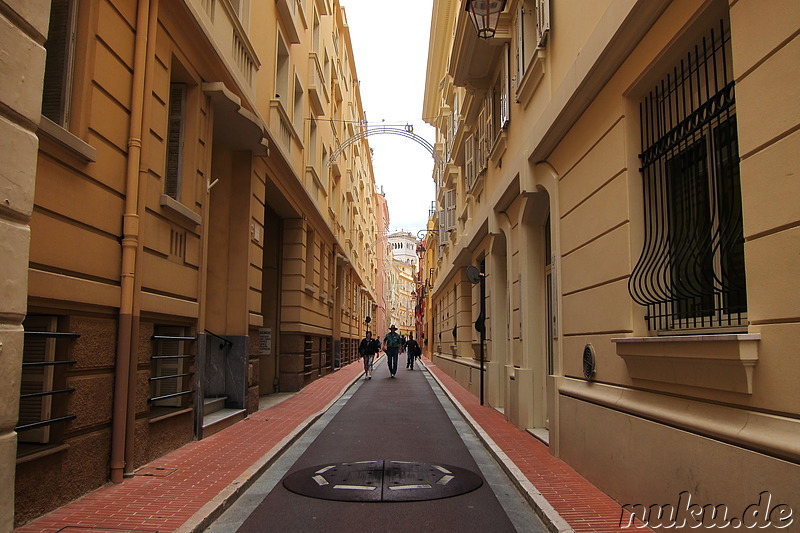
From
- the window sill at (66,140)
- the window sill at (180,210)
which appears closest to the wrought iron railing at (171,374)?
the window sill at (180,210)

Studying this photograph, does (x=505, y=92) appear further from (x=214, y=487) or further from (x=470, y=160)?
(x=214, y=487)

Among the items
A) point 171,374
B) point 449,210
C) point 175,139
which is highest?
point 449,210

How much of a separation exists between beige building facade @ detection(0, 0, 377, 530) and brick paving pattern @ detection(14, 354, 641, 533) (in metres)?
0.23

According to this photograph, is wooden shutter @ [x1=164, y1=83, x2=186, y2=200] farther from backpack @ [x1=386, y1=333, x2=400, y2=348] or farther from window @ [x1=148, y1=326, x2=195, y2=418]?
backpack @ [x1=386, y1=333, x2=400, y2=348]

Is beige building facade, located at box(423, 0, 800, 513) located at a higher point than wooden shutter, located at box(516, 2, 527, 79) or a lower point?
lower

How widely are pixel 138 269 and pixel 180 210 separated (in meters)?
1.38

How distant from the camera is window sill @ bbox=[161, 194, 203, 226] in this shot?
7484mm

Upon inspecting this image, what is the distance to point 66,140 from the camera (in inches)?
213

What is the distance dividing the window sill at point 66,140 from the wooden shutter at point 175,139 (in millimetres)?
2367

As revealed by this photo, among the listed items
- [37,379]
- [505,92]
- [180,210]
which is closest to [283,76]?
[505,92]

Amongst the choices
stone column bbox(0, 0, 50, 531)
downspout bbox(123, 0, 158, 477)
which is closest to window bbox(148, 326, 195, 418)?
downspout bbox(123, 0, 158, 477)

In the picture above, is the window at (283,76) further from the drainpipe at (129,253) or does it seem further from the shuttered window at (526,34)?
the drainpipe at (129,253)

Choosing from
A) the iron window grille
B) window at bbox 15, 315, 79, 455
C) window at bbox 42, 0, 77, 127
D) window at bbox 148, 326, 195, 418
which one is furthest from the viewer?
window at bbox 148, 326, 195, 418

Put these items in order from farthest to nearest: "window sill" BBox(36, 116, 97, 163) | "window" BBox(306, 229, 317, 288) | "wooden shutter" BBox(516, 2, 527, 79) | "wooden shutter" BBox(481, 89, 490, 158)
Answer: "window" BBox(306, 229, 317, 288) → "wooden shutter" BBox(481, 89, 490, 158) → "wooden shutter" BBox(516, 2, 527, 79) → "window sill" BBox(36, 116, 97, 163)
